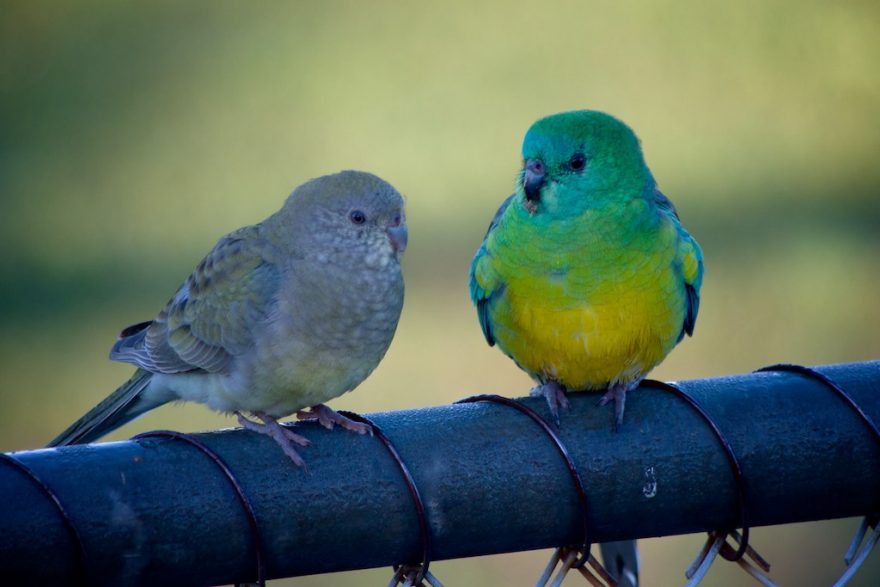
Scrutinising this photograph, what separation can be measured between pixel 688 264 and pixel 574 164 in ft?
1.14

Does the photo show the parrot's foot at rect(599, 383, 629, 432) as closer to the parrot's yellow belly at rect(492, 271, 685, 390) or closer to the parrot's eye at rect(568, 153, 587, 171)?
the parrot's yellow belly at rect(492, 271, 685, 390)

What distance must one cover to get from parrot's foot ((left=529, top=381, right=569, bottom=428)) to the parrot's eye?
0.48 metres

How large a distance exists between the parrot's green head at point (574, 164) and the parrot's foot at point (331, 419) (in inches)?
25.4

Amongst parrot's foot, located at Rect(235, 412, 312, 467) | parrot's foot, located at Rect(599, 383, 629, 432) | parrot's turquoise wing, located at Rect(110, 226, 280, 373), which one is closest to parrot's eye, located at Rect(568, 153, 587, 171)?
parrot's foot, located at Rect(599, 383, 629, 432)

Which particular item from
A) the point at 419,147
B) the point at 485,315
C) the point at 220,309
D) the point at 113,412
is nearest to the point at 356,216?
the point at 220,309

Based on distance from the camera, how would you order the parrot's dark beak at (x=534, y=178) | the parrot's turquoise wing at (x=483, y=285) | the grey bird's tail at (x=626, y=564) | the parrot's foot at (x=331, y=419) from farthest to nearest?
the parrot's turquoise wing at (x=483, y=285)
the parrot's dark beak at (x=534, y=178)
the grey bird's tail at (x=626, y=564)
the parrot's foot at (x=331, y=419)

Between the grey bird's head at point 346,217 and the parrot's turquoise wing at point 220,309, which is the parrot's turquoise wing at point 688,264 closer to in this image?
the grey bird's head at point 346,217

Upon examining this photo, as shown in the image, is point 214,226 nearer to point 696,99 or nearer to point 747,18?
point 696,99

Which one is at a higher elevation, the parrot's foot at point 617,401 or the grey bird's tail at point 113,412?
the parrot's foot at point 617,401

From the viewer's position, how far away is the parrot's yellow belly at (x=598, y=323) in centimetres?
278

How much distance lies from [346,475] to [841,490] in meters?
0.78

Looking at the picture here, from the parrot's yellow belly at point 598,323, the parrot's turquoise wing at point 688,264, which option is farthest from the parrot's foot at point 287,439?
the parrot's turquoise wing at point 688,264

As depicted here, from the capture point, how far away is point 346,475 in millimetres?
1799

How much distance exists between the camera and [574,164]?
2.83 m
